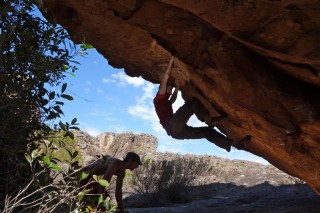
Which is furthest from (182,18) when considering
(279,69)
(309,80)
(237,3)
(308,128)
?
(308,128)

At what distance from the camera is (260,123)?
18.8 feet

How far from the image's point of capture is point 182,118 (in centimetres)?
664

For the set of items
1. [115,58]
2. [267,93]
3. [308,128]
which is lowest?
[308,128]

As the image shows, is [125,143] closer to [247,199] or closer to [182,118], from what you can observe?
[247,199]

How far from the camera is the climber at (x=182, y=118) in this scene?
6664 mm

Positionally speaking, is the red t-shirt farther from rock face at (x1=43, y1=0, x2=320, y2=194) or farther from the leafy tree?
the leafy tree

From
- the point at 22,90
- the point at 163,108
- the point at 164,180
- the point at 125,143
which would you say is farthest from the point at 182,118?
the point at 125,143

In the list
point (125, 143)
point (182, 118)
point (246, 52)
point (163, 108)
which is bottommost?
point (182, 118)

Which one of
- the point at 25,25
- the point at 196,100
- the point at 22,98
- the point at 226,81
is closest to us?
the point at 22,98

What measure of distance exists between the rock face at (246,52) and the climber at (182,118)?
0.86 ft

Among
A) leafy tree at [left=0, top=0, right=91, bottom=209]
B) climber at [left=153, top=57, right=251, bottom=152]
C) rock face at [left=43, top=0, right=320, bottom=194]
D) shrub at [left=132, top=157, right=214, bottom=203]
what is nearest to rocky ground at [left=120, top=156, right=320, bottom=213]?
shrub at [left=132, top=157, right=214, bottom=203]

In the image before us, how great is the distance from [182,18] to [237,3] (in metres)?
1.06

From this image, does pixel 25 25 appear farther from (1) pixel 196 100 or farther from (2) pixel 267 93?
(1) pixel 196 100

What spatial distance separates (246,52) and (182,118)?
1.85 m
